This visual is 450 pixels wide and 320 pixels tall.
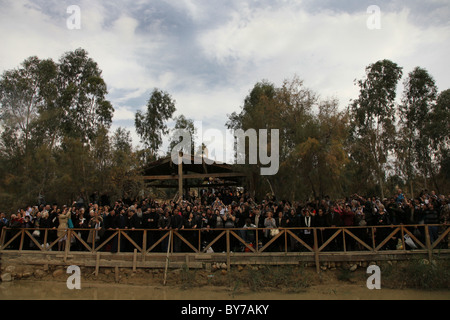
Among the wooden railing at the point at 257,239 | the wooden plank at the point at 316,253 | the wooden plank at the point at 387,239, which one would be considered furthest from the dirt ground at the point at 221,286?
the wooden plank at the point at 387,239

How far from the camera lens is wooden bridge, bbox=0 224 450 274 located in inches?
403

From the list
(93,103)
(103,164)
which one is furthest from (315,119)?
(93,103)

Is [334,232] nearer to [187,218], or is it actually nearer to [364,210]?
[364,210]

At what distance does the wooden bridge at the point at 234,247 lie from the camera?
10.2m

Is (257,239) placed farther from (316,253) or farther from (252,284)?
(316,253)

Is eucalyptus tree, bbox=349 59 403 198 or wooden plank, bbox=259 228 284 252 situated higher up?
eucalyptus tree, bbox=349 59 403 198

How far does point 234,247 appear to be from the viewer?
438 inches

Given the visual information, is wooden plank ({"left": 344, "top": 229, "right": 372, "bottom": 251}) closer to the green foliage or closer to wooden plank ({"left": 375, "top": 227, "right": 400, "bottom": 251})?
wooden plank ({"left": 375, "top": 227, "right": 400, "bottom": 251})

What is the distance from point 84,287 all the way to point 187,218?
3.78 metres

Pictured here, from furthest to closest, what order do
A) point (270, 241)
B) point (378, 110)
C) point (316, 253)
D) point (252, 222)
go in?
point (378, 110), point (252, 222), point (270, 241), point (316, 253)

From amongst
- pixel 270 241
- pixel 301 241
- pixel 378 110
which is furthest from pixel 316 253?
pixel 378 110

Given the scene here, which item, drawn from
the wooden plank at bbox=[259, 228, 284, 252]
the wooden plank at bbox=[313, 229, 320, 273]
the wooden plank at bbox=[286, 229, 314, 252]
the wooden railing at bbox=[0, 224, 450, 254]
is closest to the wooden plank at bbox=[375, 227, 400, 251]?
the wooden railing at bbox=[0, 224, 450, 254]

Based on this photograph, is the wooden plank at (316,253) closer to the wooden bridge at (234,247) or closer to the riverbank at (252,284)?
the wooden bridge at (234,247)

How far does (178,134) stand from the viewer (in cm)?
3706
